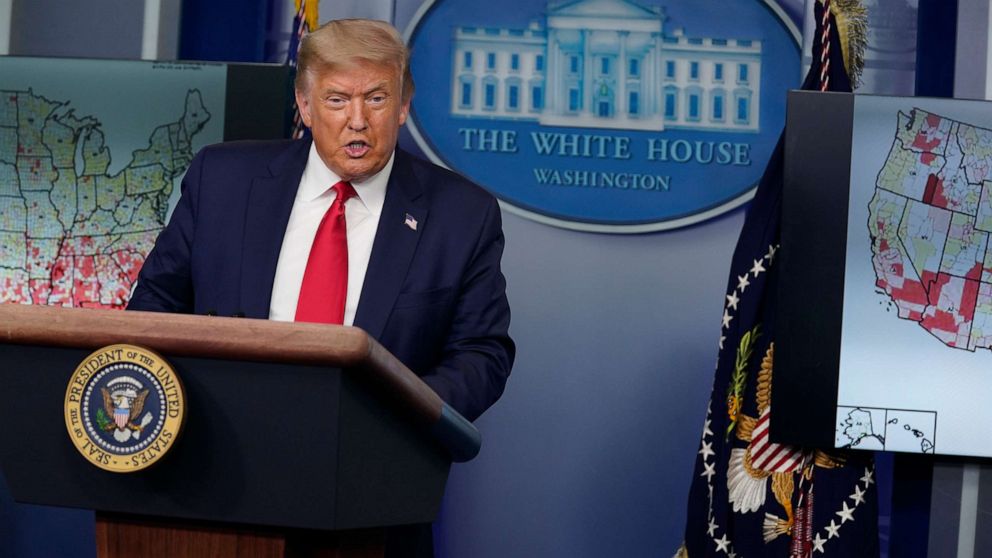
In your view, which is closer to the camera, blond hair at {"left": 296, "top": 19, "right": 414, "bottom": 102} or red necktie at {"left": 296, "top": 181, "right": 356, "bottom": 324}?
red necktie at {"left": 296, "top": 181, "right": 356, "bottom": 324}

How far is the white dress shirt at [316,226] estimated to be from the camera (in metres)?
2.27

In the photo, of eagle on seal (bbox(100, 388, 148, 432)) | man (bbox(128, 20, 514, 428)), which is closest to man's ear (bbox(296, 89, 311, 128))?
man (bbox(128, 20, 514, 428))

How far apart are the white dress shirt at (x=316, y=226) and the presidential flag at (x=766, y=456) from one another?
45.9 inches

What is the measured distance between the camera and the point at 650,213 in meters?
3.84

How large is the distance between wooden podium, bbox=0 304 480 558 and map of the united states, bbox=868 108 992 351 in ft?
6.37

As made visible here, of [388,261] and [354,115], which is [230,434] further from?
[354,115]

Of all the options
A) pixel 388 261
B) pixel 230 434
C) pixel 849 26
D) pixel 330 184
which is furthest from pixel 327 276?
pixel 849 26

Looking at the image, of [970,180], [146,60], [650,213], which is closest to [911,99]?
[970,180]

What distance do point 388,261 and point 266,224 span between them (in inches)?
9.3

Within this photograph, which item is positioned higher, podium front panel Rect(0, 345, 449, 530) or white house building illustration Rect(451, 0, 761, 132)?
white house building illustration Rect(451, 0, 761, 132)

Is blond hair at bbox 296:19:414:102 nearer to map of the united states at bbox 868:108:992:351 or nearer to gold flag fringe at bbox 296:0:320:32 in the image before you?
gold flag fringe at bbox 296:0:320:32

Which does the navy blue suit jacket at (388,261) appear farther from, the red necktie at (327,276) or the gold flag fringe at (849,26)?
the gold flag fringe at (849,26)

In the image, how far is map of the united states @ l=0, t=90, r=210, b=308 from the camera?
361cm

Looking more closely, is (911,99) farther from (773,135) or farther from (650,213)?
(650,213)
